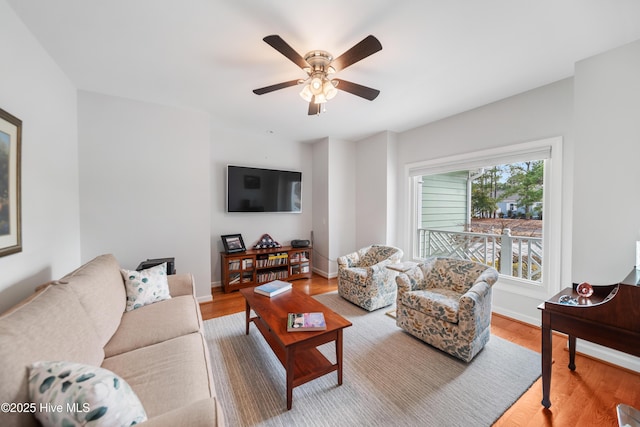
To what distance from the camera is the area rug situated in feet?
4.94

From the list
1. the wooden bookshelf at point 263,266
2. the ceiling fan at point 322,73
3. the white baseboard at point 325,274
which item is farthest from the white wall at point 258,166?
the ceiling fan at point 322,73

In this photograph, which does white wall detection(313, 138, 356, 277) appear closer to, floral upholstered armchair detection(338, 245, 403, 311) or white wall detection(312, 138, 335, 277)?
white wall detection(312, 138, 335, 277)

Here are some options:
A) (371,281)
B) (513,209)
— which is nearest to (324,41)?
(371,281)

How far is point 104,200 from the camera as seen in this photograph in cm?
274

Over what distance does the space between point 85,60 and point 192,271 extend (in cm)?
240

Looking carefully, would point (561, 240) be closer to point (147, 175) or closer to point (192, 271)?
point (192, 271)

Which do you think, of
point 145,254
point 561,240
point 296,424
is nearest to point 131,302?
point 145,254

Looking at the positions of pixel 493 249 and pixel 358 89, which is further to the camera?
pixel 493 249

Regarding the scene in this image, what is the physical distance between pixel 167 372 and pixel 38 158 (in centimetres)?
188

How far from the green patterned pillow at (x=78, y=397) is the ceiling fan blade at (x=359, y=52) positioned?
1.96 m

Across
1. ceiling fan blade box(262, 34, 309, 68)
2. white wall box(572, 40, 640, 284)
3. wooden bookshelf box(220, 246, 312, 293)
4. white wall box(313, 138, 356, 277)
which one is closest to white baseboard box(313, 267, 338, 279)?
white wall box(313, 138, 356, 277)

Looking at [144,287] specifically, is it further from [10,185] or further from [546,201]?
[546,201]

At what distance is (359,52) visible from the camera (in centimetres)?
159

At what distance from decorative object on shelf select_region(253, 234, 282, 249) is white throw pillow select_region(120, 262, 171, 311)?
6.60ft
